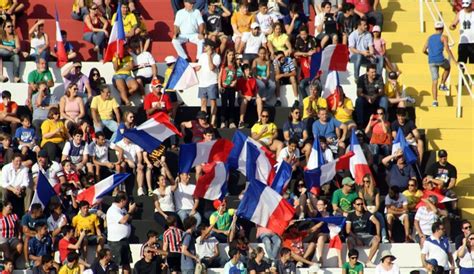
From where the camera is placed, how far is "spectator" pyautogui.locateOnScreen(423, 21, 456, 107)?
123 feet

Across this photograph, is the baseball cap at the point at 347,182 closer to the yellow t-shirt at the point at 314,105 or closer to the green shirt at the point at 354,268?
the green shirt at the point at 354,268

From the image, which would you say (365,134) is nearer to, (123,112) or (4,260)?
(123,112)

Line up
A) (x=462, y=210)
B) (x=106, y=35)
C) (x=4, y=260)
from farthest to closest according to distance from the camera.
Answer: (x=106, y=35)
(x=462, y=210)
(x=4, y=260)

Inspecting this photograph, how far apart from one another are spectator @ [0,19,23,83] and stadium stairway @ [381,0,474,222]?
25.1 feet

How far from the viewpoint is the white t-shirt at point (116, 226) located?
33.6m

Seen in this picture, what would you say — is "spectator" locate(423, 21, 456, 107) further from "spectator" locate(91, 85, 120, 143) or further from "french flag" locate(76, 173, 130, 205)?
"french flag" locate(76, 173, 130, 205)

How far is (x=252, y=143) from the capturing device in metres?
34.8

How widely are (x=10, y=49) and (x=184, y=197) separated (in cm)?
562

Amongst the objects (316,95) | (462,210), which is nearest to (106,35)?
(316,95)

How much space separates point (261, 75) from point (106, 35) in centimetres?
355

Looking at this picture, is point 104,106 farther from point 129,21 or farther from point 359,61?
point 359,61

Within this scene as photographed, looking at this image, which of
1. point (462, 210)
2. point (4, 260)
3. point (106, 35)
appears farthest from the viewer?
point (106, 35)

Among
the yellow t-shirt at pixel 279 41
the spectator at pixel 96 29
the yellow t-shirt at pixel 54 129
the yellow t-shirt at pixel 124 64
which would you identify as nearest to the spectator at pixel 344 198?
the yellow t-shirt at pixel 279 41

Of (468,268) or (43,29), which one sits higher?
(43,29)
